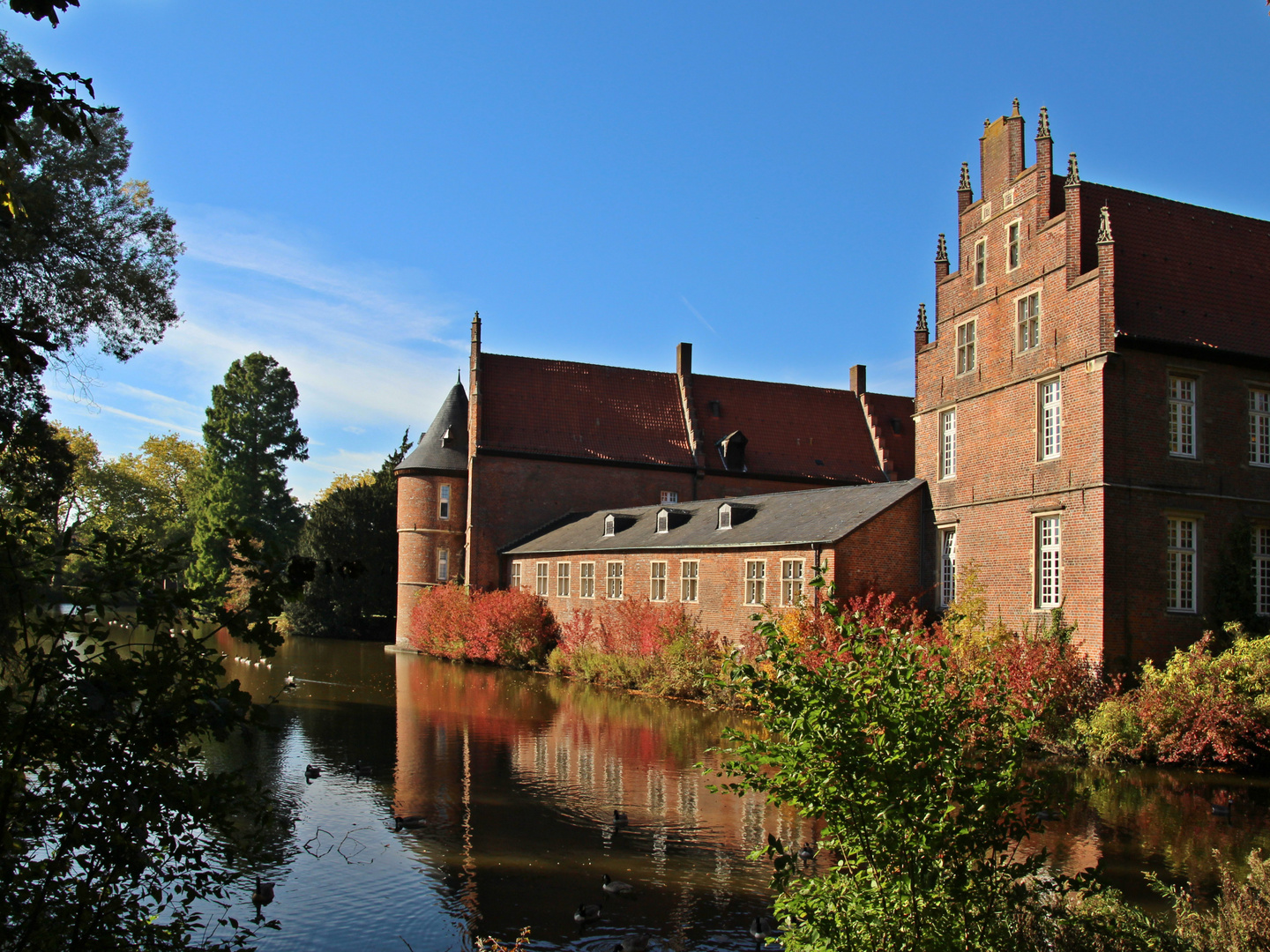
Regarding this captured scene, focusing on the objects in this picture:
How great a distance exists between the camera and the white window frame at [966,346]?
23.8 m

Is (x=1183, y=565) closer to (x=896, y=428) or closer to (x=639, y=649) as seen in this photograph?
(x=639, y=649)

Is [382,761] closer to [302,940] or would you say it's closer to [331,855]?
[331,855]

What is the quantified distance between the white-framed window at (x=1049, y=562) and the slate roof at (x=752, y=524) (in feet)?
13.5

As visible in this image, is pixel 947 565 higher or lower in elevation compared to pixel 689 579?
higher

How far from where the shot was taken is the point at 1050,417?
21.1 meters

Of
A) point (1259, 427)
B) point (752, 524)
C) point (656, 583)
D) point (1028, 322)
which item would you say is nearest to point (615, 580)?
point (656, 583)

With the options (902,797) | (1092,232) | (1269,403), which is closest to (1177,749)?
(1269,403)

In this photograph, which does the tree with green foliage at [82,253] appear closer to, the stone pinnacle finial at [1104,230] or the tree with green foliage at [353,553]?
the stone pinnacle finial at [1104,230]

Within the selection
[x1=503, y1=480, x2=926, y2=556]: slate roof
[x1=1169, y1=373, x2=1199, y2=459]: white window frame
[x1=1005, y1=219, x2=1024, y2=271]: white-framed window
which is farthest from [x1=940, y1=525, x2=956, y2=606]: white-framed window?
[x1=1005, y1=219, x2=1024, y2=271]: white-framed window

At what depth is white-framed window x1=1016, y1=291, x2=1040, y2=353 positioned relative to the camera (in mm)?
21531

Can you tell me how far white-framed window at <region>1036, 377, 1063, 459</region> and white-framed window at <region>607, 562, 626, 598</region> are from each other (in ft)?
45.2

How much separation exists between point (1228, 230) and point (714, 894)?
21.7 m

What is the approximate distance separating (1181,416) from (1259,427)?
7.47 feet

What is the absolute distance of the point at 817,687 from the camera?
17.8ft
